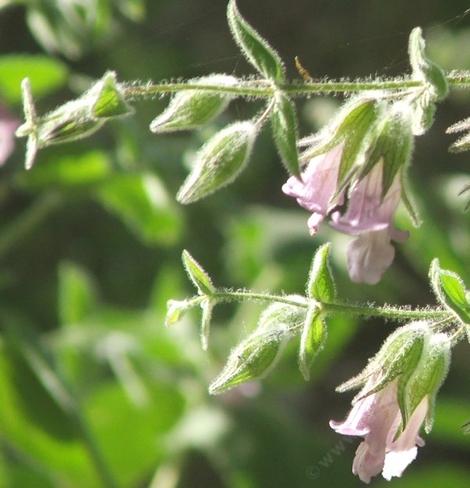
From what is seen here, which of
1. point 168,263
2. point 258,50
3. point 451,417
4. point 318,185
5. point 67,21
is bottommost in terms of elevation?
point 451,417

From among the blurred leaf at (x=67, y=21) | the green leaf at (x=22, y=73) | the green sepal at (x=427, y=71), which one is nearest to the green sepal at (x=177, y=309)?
the green sepal at (x=427, y=71)

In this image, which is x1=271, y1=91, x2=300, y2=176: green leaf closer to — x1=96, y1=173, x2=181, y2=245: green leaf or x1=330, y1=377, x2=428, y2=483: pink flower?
x1=330, y1=377, x2=428, y2=483: pink flower

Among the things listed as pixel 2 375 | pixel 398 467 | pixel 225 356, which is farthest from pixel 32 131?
pixel 225 356

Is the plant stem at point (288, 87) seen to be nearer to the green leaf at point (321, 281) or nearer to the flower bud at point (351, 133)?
the flower bud at point (351, 133)

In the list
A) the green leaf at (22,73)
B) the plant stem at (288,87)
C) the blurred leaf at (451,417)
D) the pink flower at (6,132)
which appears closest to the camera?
the plant stem at (288,87)

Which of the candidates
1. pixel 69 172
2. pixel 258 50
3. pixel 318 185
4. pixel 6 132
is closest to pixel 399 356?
pixel 318 185

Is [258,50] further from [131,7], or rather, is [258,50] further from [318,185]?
[131,7]

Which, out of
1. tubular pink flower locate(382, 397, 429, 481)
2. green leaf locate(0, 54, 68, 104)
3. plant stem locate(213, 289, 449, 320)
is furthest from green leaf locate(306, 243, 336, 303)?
green leaf locate(0, 54, 68, 104)
